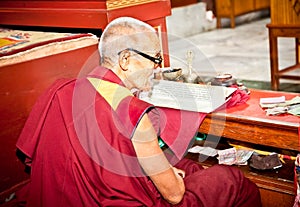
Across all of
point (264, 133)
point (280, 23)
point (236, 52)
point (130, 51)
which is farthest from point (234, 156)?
point (236, 52)

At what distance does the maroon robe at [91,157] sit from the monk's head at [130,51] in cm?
7

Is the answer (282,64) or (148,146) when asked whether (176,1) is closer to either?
(282,64)

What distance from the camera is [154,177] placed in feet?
6.11

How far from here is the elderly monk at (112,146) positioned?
5.98 feet

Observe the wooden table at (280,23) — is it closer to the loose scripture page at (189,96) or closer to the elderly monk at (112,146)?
the loose scripture page at (189,96)

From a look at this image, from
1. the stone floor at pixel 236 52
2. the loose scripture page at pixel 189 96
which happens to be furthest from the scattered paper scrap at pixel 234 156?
the stone floor at pixel 236 52

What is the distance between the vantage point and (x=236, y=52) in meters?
7.07

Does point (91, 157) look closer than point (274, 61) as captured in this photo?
Yes

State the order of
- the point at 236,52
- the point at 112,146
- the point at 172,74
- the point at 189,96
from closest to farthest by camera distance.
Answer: the point at 112,146 < the point at 189,96 < the point at 172,74 < the point at 236,52

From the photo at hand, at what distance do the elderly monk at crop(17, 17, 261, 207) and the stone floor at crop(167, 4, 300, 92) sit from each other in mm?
2254

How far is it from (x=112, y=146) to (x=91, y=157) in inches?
4.1

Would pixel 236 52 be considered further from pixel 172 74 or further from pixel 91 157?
pixel 91 157

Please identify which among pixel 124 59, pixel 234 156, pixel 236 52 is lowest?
pixel 236 52

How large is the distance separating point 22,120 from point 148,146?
3.64 feet
